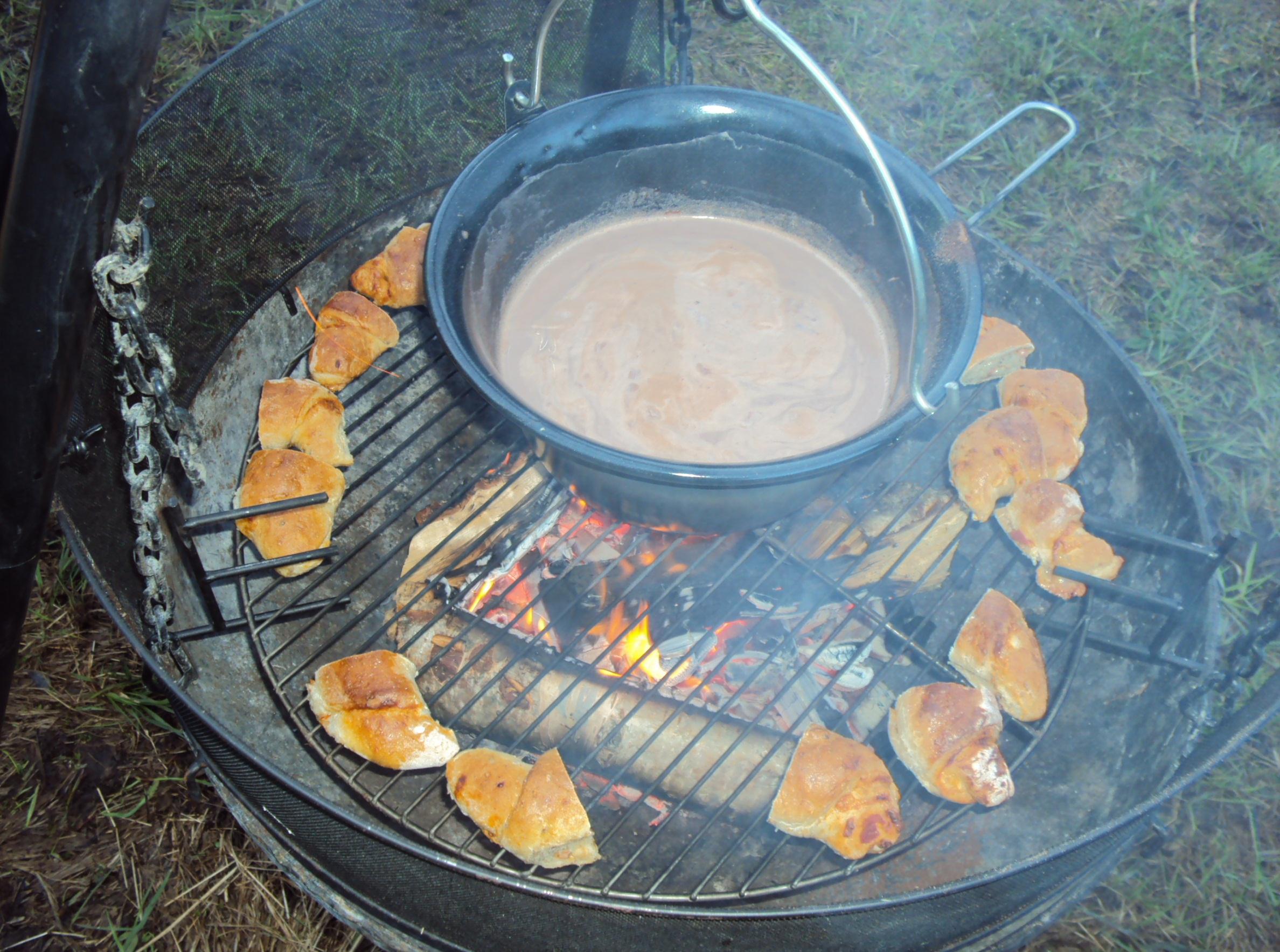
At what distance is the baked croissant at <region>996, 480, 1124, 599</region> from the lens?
2432 mm

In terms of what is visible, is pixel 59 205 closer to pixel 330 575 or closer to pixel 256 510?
pixel 256 510

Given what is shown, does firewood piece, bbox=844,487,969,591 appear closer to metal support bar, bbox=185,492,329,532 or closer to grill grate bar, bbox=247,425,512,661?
grill grate bar, bbox=247,425,512,661

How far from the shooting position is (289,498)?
2.39 m

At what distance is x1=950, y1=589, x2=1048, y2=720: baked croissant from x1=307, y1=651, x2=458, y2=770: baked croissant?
1.30 metres

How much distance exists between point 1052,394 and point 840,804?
1.43m

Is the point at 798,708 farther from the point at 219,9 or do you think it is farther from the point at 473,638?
the point at 219,9

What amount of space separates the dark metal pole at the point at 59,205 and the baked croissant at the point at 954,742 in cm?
185

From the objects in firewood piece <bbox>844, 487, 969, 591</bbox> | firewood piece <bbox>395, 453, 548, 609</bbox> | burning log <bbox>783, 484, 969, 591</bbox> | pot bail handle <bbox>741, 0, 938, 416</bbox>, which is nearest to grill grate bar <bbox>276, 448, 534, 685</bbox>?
firewood piece <bbox>395, 453, 548, 609</bbox>

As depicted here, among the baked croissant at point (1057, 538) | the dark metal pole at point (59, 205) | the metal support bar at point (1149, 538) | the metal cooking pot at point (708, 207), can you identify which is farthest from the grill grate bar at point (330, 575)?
the metal support bar at point (1149, 538)

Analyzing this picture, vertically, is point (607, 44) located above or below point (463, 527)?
above

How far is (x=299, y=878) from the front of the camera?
2279mm

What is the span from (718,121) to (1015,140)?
7.44ft

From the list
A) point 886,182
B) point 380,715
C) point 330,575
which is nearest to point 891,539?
point 886,182

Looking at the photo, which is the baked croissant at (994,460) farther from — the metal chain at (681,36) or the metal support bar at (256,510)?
the metal support bar at (256,510)
